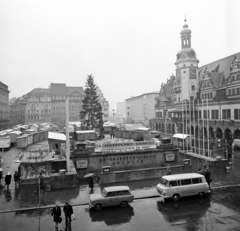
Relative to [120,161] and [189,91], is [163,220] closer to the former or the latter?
[120,161]

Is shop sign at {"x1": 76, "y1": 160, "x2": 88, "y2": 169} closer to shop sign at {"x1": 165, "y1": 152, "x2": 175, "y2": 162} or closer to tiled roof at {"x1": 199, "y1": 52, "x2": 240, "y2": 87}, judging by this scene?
shop sign at {"x1": 165, "y1": 152, "x2": 175, "y2": 162}

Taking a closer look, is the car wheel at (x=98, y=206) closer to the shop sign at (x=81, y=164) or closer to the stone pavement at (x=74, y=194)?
the stone pavement at (x=74, y=194)

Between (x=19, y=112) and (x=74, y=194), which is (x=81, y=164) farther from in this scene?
(x=19, y=112)

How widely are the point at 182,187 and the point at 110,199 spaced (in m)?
4.96

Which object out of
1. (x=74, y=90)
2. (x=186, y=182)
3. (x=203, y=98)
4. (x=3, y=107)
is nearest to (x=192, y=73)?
(x=203, y=98)

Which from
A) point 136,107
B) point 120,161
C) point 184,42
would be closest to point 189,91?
point 184,42

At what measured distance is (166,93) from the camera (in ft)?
315

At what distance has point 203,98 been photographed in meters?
68.4

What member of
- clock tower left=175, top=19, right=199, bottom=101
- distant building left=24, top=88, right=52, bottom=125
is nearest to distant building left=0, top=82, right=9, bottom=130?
distant building left=24, top=88, right=52, bottom=125

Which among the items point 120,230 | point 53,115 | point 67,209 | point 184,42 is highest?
point 184,42

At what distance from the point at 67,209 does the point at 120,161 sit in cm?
1676

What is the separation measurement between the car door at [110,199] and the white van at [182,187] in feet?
10.8

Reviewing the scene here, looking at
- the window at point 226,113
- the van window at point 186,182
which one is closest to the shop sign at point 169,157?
the van window at point 186,182

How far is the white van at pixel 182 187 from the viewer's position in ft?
53.3
